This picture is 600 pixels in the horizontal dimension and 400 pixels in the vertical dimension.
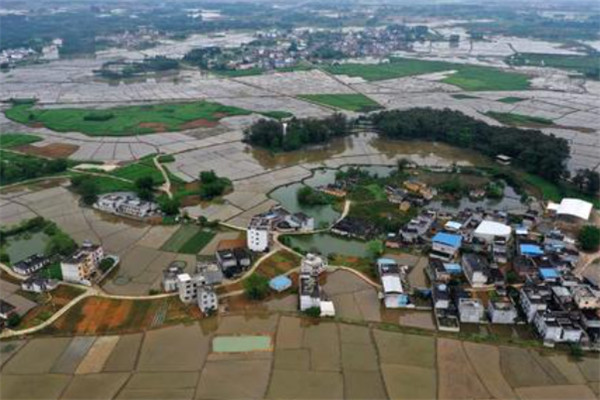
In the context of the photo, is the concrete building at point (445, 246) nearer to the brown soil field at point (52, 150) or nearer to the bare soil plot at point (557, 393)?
the bare soil plot at point (557, 393)

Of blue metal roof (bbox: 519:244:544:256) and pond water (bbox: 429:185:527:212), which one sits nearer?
blue metal roof (bbox: 519:244:544:256)

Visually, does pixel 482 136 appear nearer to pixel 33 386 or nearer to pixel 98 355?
pixel 98 355

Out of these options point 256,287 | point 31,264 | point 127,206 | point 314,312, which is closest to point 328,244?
point 256,287

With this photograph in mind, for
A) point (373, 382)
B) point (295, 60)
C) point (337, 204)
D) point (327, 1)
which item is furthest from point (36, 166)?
point (327, 1)

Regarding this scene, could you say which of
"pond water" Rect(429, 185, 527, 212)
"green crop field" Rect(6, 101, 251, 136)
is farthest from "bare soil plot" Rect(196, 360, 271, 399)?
"green crop field" Rect(6, 101, 251, 136)

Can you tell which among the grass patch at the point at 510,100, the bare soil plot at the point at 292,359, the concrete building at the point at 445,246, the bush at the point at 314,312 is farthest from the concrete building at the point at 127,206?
the grass patch at the point at 510,100

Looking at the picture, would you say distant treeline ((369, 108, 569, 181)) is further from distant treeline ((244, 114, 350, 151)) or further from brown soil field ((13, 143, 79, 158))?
brown soil field ((13, 143, 79, 158))

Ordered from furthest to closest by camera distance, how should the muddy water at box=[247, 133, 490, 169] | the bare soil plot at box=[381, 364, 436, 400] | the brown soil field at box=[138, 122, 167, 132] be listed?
the brown soil field at box=[138, 122, 167, 132]
the muddy water at box=[247, 133, 490, 169]
the bare soil plot at box=[381, 364, 436, 400]
